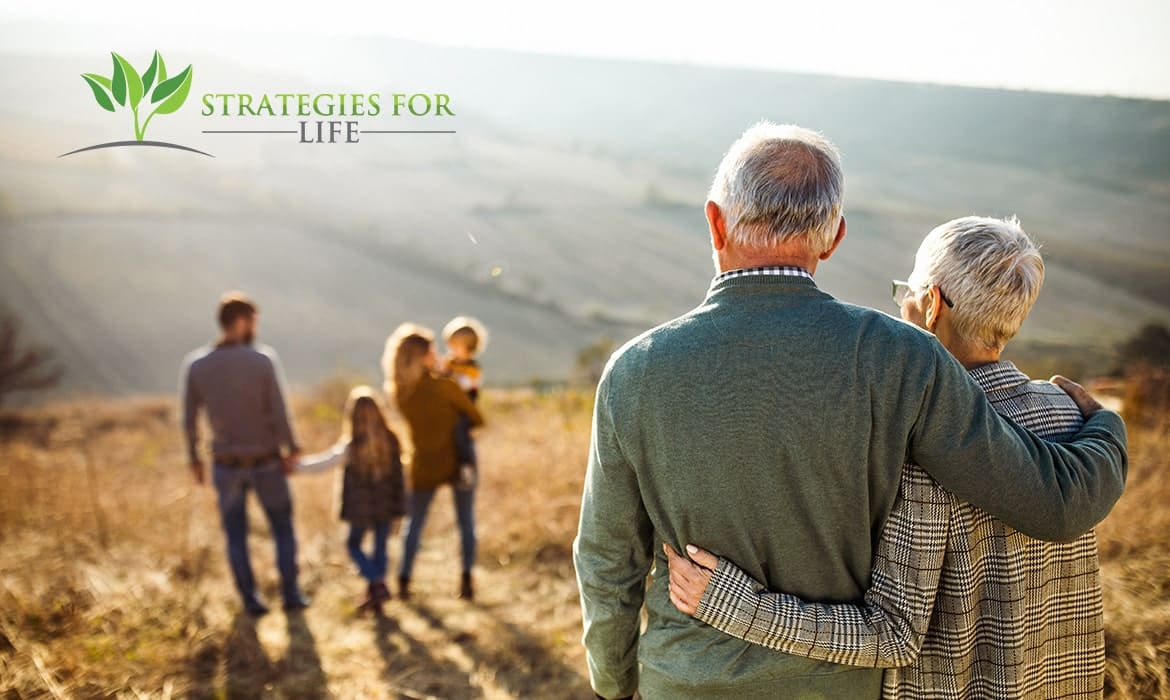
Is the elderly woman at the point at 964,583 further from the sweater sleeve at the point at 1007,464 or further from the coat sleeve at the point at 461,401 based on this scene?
the coat sleeve at the point at 461,401

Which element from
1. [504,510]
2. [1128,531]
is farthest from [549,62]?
[1128,531]

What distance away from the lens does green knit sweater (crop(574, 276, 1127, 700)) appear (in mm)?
1272

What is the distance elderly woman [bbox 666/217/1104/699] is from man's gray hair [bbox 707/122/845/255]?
342mm

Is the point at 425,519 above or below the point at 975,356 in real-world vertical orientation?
below

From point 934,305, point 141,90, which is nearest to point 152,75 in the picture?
point 141,90

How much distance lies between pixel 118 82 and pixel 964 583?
147 inches

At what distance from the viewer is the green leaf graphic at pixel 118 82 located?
3.53 metres

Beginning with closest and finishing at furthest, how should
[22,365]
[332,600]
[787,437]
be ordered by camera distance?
1. [787,437]
2. [332,600]
3. [22,365]

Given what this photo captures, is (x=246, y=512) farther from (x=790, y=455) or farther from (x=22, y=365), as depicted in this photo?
(x=22, y=365)

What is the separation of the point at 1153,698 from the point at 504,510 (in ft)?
12.2

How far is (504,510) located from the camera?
5500 millimetres

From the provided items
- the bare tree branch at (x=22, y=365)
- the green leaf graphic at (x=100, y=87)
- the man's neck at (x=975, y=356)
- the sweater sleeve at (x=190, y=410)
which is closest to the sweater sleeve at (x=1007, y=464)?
the man's neck at (x=975, y=356)

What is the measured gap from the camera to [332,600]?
450 cm

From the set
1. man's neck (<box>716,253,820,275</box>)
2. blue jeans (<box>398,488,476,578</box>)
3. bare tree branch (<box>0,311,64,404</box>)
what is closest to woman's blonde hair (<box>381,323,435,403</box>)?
blue jeans (<box>398,488,476,578</box>)
